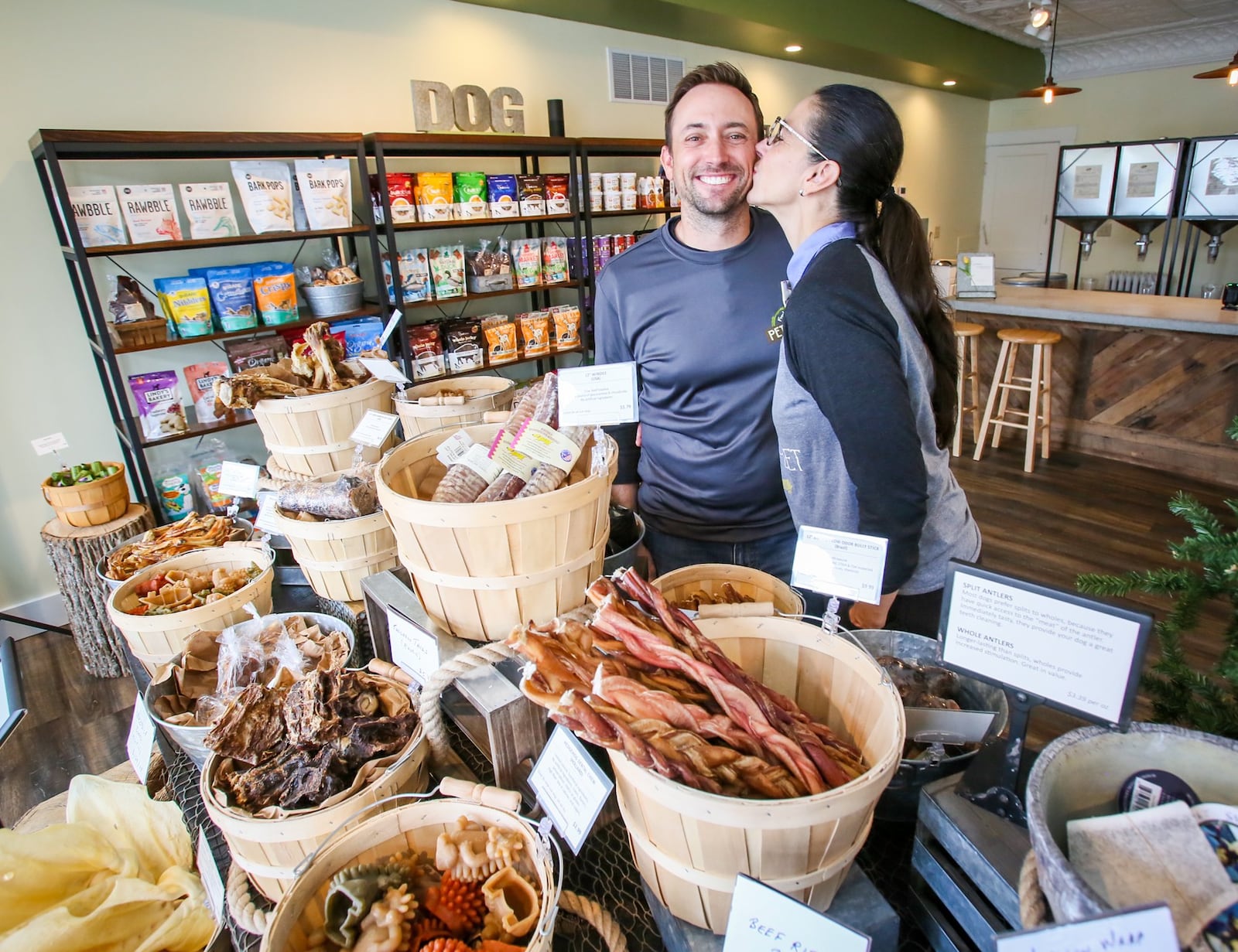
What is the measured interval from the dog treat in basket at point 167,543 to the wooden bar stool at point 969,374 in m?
4.55

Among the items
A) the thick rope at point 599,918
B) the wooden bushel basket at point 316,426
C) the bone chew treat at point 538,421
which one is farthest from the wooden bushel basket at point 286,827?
the wooden bushel basket at point 316,426

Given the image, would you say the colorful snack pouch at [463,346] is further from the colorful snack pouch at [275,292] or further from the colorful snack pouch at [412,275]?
the colorful snack pouch at [275,292]

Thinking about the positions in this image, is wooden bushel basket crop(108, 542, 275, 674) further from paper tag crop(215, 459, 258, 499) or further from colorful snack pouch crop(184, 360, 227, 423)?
colorful snack pouch crop(184, 360, 227, 423)

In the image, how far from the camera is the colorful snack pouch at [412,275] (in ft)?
12.7

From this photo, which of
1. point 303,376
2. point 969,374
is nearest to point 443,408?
point 303,376

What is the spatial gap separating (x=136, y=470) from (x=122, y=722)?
1.22 m

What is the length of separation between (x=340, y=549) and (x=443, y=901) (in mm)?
919

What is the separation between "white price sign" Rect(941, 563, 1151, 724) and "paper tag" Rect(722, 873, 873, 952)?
12.2 inches

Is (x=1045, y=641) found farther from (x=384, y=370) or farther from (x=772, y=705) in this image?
(x=384, y=370)

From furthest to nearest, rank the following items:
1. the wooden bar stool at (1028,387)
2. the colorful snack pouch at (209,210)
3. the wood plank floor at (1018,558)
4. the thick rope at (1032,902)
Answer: the wooden bar stool at (1028,387) → the colorful snack pouch at (209,210) → the wood plank floor at (1018,558) → the thick rope at (1032,902)

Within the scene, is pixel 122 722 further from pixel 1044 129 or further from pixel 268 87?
pixel 1044 129

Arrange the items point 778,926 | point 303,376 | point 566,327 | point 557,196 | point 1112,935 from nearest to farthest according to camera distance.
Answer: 1. point 1112,935
2. point 778,926
3. point 303,376
4. point 557,196
5. point 566,327

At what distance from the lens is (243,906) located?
3.25 ft

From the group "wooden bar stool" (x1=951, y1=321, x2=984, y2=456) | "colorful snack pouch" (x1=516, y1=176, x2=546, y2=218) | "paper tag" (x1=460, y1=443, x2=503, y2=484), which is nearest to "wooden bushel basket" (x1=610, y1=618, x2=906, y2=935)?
"paper tag" (x1=460, y1=443, x2=503, y2=484)
